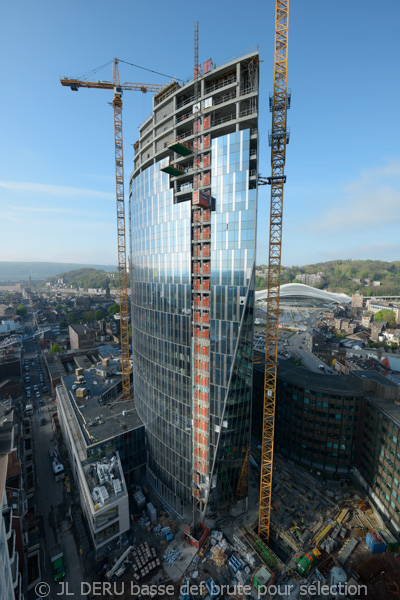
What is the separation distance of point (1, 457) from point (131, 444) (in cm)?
2472

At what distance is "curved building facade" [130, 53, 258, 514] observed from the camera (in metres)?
41.5

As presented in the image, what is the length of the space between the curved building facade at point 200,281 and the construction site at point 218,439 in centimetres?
26

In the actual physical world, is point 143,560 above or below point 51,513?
above

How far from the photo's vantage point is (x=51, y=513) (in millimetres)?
53250

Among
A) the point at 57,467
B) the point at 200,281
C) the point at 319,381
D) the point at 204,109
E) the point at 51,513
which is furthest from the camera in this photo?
the point at 319,381

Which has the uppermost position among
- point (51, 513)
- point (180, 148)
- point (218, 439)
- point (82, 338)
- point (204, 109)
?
point (204, 109)

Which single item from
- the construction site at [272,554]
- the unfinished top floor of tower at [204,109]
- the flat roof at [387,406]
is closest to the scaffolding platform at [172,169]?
the unfinished top floor of tower at [204,109]

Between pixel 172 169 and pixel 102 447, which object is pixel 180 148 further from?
pixel 102 447

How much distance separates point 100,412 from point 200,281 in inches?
1765

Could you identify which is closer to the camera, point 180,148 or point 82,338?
point 180,148

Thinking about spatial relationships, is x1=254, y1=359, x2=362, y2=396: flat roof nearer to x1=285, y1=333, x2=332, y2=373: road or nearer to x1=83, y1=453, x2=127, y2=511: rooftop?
x1=285, y1=333, x2=332, y2=373: road

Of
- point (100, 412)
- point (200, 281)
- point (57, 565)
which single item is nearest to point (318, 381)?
point (200, 281)

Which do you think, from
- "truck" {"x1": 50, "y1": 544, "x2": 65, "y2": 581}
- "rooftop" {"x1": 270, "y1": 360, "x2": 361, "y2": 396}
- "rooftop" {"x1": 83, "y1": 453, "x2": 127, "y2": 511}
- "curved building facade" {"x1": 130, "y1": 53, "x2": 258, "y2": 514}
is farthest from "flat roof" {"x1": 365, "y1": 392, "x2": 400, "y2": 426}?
"truck" {"x1": 50, "y1": 544, "x2": 65, "y2": 581}

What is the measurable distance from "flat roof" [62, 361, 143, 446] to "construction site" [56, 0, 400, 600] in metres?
6.46
